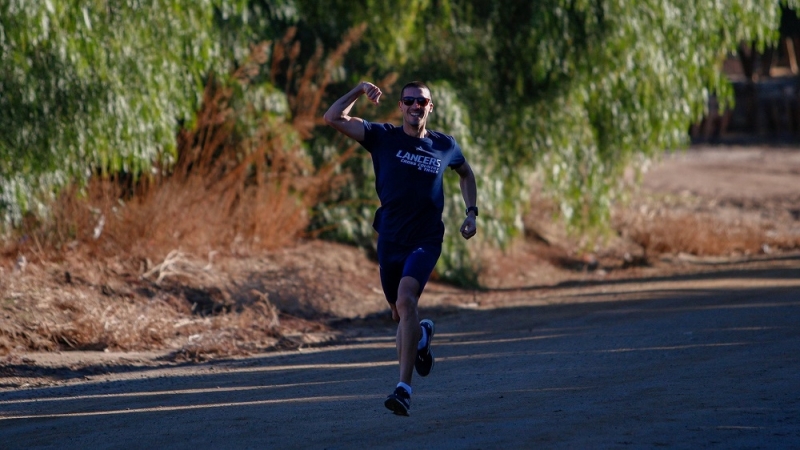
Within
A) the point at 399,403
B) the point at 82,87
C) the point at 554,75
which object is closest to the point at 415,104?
the point at 399,403

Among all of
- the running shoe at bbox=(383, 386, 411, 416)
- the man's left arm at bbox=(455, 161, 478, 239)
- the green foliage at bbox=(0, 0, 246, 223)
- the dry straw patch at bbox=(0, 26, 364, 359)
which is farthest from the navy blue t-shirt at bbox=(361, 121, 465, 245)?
the green foliage at bbox=(0, 0, 246, 223)

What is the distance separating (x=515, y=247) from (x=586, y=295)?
3591 mm

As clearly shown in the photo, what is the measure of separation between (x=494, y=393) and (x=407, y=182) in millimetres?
1640

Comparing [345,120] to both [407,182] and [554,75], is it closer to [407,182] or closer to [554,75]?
[407,182]

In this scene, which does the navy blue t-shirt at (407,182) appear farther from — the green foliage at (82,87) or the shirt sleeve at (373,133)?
the green foliage at (82,87)

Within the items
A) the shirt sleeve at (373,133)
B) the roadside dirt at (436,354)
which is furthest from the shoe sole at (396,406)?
the shirt sleeve at (373,133)

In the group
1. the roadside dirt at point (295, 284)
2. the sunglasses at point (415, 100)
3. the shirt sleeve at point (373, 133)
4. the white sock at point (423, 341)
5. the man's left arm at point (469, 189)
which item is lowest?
the roadside dirt at point (295, 284)

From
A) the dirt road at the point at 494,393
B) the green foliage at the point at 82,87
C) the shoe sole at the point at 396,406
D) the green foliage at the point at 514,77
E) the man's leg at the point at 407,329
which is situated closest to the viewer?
the dirt road at the point at 494,393

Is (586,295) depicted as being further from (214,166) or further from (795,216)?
(795,216)

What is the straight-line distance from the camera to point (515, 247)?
17.2 m

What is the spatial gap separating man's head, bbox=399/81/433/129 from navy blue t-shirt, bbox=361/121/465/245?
0.11 m

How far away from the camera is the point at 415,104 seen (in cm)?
704

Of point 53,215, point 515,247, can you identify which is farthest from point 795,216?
point 53,215

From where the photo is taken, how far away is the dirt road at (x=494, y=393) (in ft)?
20.6
